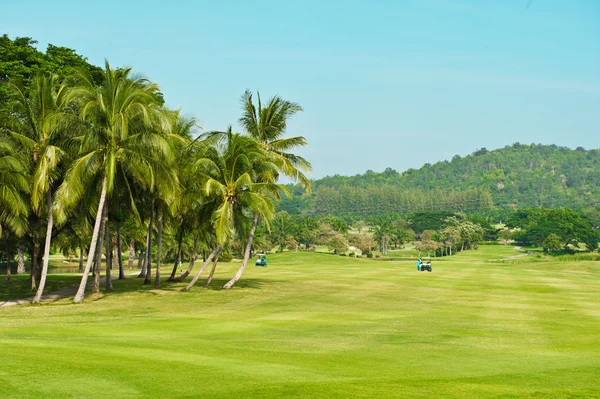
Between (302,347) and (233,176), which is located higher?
(233,176)

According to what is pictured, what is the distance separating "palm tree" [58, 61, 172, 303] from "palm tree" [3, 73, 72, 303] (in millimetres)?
1163

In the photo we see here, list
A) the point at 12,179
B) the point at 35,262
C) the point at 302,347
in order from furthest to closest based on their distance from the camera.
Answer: the point at 35,262 → the point at 12,179 → the point at 302,347

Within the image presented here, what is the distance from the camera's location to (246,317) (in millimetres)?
31938

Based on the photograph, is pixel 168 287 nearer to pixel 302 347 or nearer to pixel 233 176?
pixel 233 176

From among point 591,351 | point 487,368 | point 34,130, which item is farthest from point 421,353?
point 34,130

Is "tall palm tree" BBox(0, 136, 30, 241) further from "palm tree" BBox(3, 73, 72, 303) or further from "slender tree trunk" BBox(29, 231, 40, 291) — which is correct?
"slender tree trunk" BBox(29, 231, 40, 291)

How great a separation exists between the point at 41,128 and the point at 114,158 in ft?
15.3

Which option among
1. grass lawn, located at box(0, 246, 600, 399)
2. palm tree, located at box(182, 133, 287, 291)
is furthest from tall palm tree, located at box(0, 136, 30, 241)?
palm tree, located at box(182, 133, 287, 291)

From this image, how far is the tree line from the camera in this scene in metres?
38.7

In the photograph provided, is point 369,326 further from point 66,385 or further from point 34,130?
point 34,130

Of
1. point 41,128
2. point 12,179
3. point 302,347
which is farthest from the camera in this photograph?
point 41,128

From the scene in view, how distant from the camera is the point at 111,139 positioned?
39.1 m

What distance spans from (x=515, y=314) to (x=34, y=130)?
91.9ft

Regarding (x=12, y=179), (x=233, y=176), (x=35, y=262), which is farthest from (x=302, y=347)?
(x=35, y=262)
